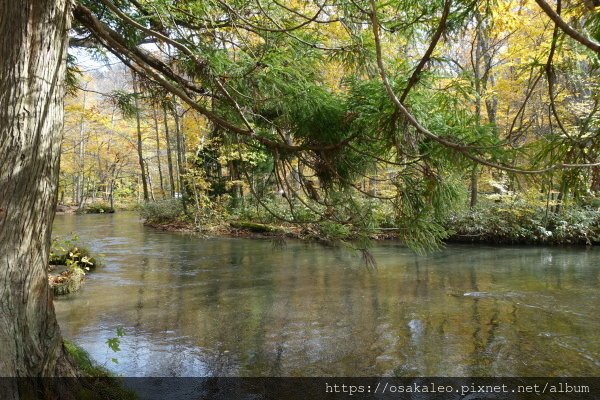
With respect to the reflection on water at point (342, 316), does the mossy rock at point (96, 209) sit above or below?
above

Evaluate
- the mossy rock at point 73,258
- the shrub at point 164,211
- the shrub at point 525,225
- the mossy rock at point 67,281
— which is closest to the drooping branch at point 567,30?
the mossy rock at point 67,281

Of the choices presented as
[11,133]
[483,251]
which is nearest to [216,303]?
[11,133]

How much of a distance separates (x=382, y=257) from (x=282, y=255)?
2590mm

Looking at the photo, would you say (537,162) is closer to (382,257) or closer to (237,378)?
(237,378)

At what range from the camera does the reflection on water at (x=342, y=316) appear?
14.2 ft

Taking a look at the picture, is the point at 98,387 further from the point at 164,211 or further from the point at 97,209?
the point at 97,209

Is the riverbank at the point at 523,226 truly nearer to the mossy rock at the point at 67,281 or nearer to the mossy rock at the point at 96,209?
the mossy rock at the point at 67,281

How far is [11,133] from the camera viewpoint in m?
2.15

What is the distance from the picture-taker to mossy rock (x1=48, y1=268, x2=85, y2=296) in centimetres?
690

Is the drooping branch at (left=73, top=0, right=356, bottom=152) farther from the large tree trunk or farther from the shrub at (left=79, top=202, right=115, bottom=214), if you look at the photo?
the shrub at (left=79, top=202, right=115, bottom=214)

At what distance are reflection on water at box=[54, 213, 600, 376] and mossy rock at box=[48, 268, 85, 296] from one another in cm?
23

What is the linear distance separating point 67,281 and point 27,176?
5676 millimetres

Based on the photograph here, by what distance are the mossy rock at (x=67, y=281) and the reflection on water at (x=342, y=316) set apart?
0.23m

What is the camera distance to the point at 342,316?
5840 mm
